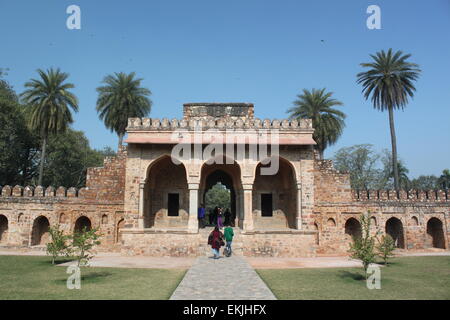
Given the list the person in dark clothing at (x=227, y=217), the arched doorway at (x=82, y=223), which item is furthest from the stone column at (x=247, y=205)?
the arched doorway at (x=82, y=223)

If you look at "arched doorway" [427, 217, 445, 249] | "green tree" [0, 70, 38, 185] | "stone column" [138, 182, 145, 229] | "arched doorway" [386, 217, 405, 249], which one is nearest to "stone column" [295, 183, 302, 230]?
"stone column" [138, 182, 145, 229]

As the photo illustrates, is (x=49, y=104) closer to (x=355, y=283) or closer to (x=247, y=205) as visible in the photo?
(x=247, y=205)

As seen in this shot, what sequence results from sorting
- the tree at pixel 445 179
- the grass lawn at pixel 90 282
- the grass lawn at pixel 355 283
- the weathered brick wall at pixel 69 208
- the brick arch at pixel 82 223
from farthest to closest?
the tree at pixel 445 179 → the brick arch at pixel 82 223 → the weathered brick wall at pixel 69 208 → the grass lawn at pixel 355 283 → the grass lawn at pixel 90 282

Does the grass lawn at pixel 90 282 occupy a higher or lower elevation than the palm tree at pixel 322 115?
lower

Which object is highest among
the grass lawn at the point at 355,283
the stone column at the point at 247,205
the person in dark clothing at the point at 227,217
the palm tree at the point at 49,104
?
the palm tree at the point at 49,104

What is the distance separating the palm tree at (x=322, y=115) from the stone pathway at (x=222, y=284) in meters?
20.7

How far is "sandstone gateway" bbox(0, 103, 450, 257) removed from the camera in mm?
16312

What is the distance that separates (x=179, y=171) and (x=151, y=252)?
5.29 meters

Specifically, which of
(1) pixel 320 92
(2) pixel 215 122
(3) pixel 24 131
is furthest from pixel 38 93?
(1) pixel 320 92

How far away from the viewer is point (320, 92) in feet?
103

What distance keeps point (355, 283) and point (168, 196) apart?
40.8ft

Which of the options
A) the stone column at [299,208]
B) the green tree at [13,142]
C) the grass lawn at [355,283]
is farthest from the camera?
the green tree at [13,142]

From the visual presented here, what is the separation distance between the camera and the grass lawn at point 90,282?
7793mm

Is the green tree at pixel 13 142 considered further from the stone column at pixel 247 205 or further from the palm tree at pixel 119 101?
the stone column at pixel 247 205
